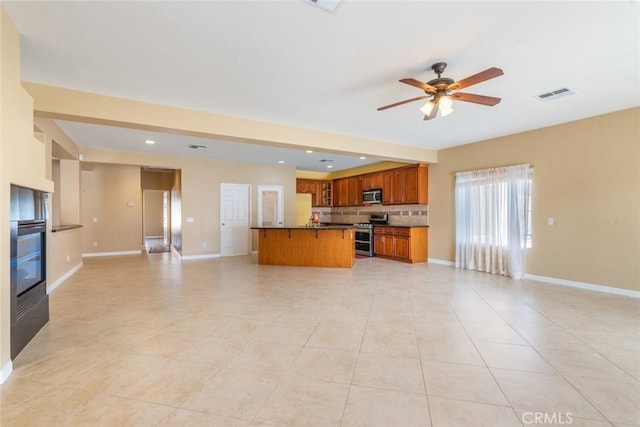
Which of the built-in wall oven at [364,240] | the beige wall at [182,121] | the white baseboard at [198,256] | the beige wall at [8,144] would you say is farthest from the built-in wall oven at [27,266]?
the built-in wall oven at [364,240]

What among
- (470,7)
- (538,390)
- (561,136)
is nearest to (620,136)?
(561,136)

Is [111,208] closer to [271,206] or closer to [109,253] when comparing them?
[109,253]

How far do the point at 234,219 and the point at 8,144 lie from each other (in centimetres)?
624

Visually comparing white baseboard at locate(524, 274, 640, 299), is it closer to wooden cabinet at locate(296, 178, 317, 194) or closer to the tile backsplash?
the tile backsplash

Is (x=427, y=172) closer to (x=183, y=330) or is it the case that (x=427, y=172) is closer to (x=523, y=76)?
(x=523, y=76)

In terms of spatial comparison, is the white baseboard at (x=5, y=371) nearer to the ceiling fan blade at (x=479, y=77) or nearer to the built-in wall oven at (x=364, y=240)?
the ceiling fan blade at (x=479, y=77)

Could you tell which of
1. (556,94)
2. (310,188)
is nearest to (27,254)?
(556,94)

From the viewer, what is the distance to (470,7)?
212cm

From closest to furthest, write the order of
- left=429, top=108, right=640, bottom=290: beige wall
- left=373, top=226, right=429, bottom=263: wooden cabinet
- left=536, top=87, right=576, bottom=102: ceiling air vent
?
left=536, top=87, right=576, bottom=102: ceiling air vent, left=429, top=108, right=640, bottom=290: beige wall, left=373, top=226, right=429, bottom=263: wooden cabinet

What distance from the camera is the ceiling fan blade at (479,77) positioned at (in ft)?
8.14

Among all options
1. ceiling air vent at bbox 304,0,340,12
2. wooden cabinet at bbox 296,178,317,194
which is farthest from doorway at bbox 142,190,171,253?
ceiling air vent at bbox 304,0,340,12

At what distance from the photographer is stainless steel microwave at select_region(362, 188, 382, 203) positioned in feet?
27.4

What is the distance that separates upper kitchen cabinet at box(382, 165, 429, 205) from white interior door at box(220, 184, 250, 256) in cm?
398

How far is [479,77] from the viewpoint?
263cm
